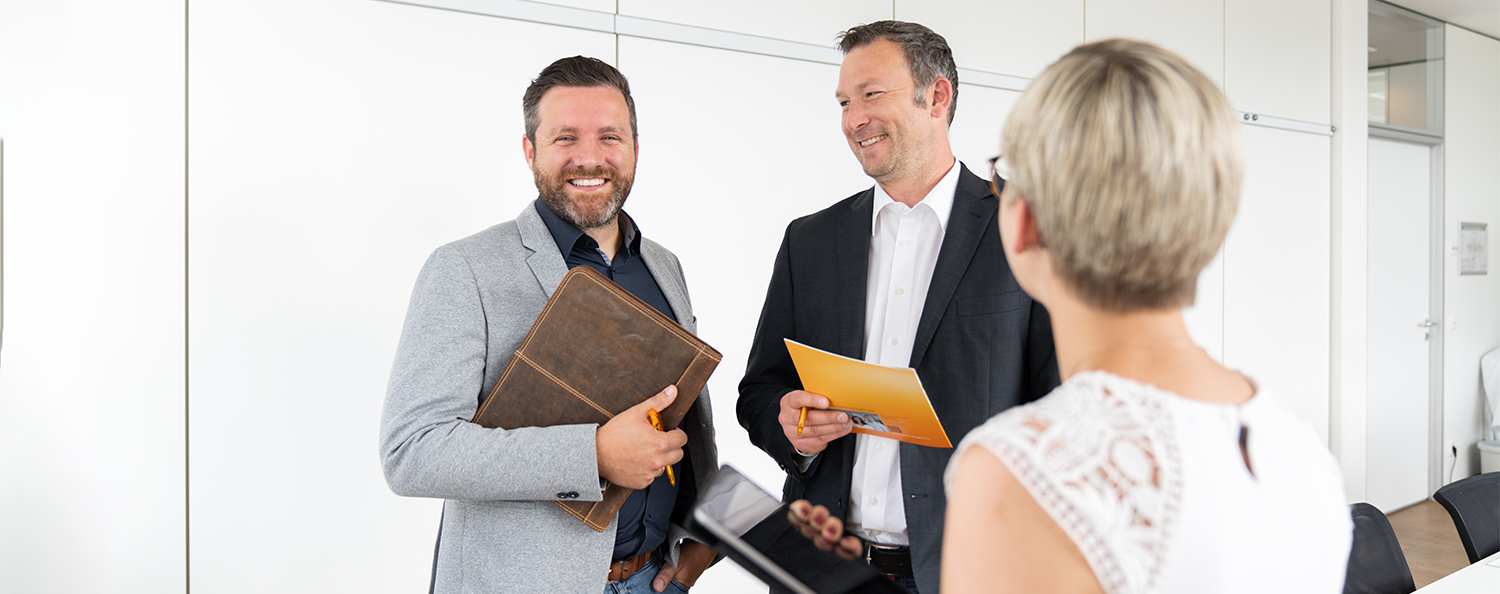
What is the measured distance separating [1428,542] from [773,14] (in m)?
5.45

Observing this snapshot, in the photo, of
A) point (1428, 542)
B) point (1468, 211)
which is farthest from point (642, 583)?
point (1468, 211)

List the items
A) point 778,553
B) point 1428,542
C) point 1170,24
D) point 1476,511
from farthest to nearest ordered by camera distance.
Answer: point 1428,542
point 1170,24
point 1476,511
point 778,553

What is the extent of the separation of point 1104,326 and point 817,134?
3.01 meters

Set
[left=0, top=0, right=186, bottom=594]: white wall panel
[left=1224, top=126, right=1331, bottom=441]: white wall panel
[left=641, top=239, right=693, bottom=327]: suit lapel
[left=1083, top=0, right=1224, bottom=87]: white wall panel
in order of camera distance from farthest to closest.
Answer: [left=1224, top=126, right=1331, bottom=441]: white wall panel, [left=1083, top=0, right=1224, bottom=87]: white wall panel, [left=0, top=0, right=186, bottom=594]: white wall panel, [left=641, top=239, right=693, bottom=327]: suit lapel

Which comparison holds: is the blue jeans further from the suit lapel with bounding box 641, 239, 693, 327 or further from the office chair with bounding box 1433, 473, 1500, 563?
the office chair with bounding box 1433, 473, 1500, 563

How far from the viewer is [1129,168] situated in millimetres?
653

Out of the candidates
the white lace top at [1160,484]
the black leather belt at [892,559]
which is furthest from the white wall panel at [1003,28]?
the white lace top at [1160,484]

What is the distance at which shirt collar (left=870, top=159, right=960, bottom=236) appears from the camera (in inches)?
69.6

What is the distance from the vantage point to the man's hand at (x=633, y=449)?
4.46 feet

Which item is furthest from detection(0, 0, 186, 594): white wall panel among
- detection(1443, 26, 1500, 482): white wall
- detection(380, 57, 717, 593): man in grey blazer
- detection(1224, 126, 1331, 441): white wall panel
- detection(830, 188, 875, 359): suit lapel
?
detection(1443, 26, 1500, 482): white wall

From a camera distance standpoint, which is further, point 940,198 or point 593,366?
point 940,198

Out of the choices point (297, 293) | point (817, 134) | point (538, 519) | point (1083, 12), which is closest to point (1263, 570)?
point (538, 519)

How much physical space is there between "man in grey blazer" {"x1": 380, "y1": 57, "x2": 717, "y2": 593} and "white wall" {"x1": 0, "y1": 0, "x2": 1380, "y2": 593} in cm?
132

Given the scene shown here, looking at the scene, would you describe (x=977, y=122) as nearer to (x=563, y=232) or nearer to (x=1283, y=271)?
(x=1283, y=271)
